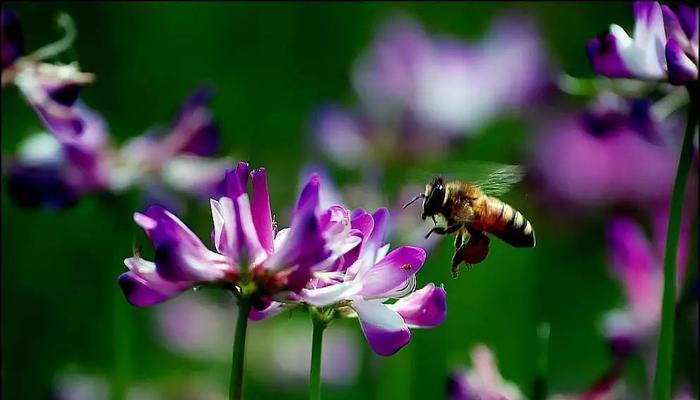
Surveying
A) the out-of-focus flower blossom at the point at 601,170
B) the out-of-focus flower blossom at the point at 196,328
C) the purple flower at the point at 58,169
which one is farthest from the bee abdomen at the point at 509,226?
the out-of-focus flower blossom at the point at 196,328

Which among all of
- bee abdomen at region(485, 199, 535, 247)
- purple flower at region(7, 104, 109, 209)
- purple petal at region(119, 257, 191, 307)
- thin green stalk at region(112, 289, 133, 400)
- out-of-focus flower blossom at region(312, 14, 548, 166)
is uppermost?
purple petal at region(119, 257, 191, 307)

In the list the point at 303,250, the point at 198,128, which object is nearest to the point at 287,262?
the point at 303,250

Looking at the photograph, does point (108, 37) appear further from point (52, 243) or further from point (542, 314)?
point (542, 314)

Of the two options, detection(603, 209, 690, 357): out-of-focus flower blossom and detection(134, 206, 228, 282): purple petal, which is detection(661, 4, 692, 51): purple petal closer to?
detection(603, 209, 690, 357): out-of-focus flower blossom

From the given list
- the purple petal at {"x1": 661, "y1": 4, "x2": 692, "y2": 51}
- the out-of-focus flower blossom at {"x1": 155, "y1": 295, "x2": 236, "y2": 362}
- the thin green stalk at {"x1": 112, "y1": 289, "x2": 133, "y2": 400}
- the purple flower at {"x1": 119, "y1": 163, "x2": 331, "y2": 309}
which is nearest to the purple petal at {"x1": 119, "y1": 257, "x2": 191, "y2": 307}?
the purple flower at {"x1": 119, "y1": 163, "x2": 331, "y2": 309}

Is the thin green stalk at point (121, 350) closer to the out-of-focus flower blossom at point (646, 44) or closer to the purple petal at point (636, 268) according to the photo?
the purple petal at point (636, 268)

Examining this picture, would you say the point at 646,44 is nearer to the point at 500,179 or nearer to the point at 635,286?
the point at 500,179

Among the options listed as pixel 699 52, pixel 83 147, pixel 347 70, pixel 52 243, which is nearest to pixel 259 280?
pixel 699 52
